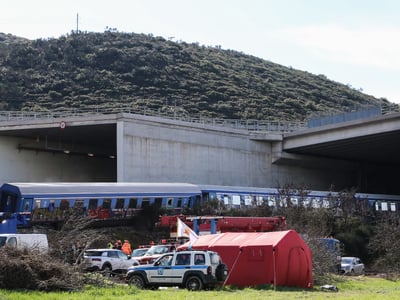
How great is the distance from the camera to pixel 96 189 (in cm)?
3975

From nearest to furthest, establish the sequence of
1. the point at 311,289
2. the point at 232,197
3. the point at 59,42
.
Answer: the point at 311,289 → the point at 232,197 → the point at 59,42

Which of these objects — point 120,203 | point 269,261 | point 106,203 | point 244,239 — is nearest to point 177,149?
point 120,203

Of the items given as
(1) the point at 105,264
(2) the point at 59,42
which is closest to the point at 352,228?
(1) the point at 105,264

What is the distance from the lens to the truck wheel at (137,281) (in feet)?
71.6

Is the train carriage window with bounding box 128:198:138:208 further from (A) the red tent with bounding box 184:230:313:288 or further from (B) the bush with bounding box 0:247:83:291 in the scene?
(B) the bush with bounding box 0:247:83:291

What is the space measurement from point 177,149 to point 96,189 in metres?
14.8

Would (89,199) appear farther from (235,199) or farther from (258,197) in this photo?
(258,197)

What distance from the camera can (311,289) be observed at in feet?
74.5

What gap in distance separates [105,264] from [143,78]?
8382cm

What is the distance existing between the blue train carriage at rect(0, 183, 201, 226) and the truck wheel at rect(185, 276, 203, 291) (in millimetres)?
17142

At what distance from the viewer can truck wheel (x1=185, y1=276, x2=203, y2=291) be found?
2103 centimetres

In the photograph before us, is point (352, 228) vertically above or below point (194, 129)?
below

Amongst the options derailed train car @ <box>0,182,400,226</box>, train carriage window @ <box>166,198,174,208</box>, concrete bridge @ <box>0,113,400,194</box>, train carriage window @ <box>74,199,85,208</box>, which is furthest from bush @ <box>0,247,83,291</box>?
concrete bridge @ <box>0,113,400,194</box>

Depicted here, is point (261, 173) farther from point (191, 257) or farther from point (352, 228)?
point (191, 257)
